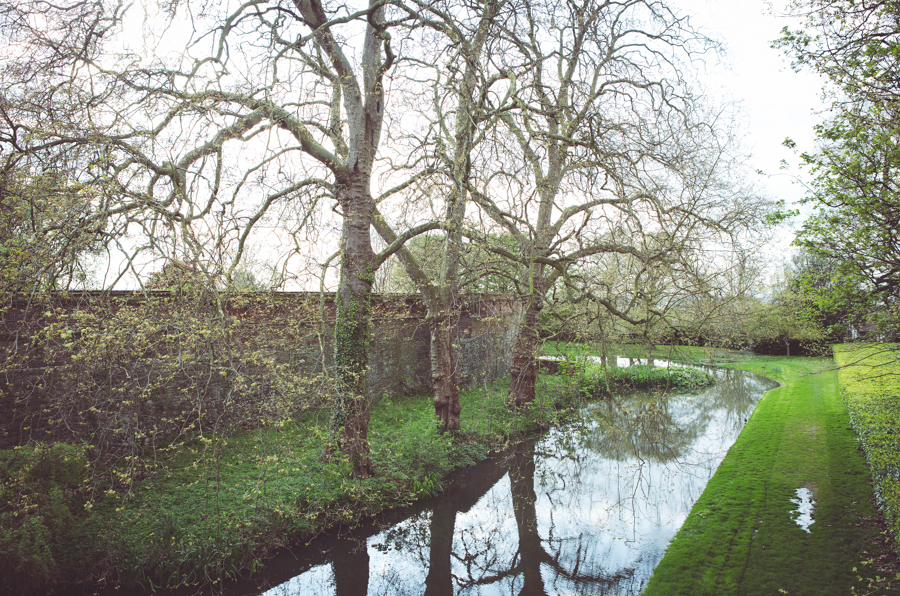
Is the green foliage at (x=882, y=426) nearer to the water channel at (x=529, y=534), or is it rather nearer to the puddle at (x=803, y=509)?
the puddle at (x=803, y=509)

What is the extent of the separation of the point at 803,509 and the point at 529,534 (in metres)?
3.86

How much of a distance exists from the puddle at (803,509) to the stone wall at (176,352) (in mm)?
4536

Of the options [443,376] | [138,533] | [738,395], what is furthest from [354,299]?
[738,395]

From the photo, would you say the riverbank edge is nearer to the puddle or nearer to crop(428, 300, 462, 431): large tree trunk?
crop(428, 300, 462, 431): large tree trunk

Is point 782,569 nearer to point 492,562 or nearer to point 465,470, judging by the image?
point 492,562

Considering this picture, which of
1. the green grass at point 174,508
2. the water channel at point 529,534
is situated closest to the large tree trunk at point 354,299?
the green grass at point 174,508

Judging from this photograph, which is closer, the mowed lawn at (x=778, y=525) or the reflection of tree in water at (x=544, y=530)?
the mowed lawn at (x=778, y=525)

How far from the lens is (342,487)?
7.11 meters

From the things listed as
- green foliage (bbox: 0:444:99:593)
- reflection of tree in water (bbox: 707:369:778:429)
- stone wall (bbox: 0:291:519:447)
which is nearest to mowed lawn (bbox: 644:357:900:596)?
reflection of tree in water (bbox: 707:369:778:429)

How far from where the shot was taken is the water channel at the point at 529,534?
19.1ft

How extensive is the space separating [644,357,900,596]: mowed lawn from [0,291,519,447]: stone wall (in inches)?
136

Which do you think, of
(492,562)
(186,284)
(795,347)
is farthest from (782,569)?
(795,347)

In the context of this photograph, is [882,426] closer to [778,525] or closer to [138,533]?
[778,525]

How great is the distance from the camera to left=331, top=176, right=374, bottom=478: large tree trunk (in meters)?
7.36
